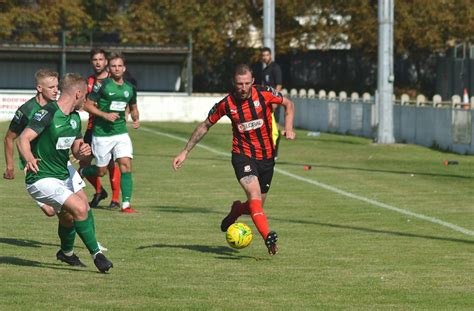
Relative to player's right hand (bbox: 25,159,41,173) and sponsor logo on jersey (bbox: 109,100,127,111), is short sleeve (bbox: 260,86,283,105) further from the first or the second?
sponsor logo on jersey (bbox: 109,100,127,111)

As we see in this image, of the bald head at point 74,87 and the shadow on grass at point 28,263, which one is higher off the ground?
the bald head at point 74,87

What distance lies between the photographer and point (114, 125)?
1811 centimetres

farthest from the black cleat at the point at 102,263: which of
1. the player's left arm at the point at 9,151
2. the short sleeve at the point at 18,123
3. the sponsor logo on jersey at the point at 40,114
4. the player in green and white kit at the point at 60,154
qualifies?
the short sleeve at the point at 18,123

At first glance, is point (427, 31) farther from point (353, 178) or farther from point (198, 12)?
point (353, 178)

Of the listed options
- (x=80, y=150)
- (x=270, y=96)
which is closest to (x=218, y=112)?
(x=270, y=96)

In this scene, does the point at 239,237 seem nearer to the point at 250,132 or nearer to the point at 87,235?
the point at 250,132

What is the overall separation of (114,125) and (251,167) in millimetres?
4780

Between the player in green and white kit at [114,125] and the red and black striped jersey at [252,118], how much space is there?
4106 millimetres

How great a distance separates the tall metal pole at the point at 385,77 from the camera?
3375 centimetres

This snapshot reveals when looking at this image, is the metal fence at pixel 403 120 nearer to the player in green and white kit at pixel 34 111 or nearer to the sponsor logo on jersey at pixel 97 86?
the sponsor logo on jersey at pixel 97 86

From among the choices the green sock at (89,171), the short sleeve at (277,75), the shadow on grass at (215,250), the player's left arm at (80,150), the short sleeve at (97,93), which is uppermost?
the short sleeve at (277,75)

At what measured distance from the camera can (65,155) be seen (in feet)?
39.8

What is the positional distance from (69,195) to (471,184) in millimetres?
11528

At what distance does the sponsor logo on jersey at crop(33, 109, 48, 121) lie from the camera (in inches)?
466
